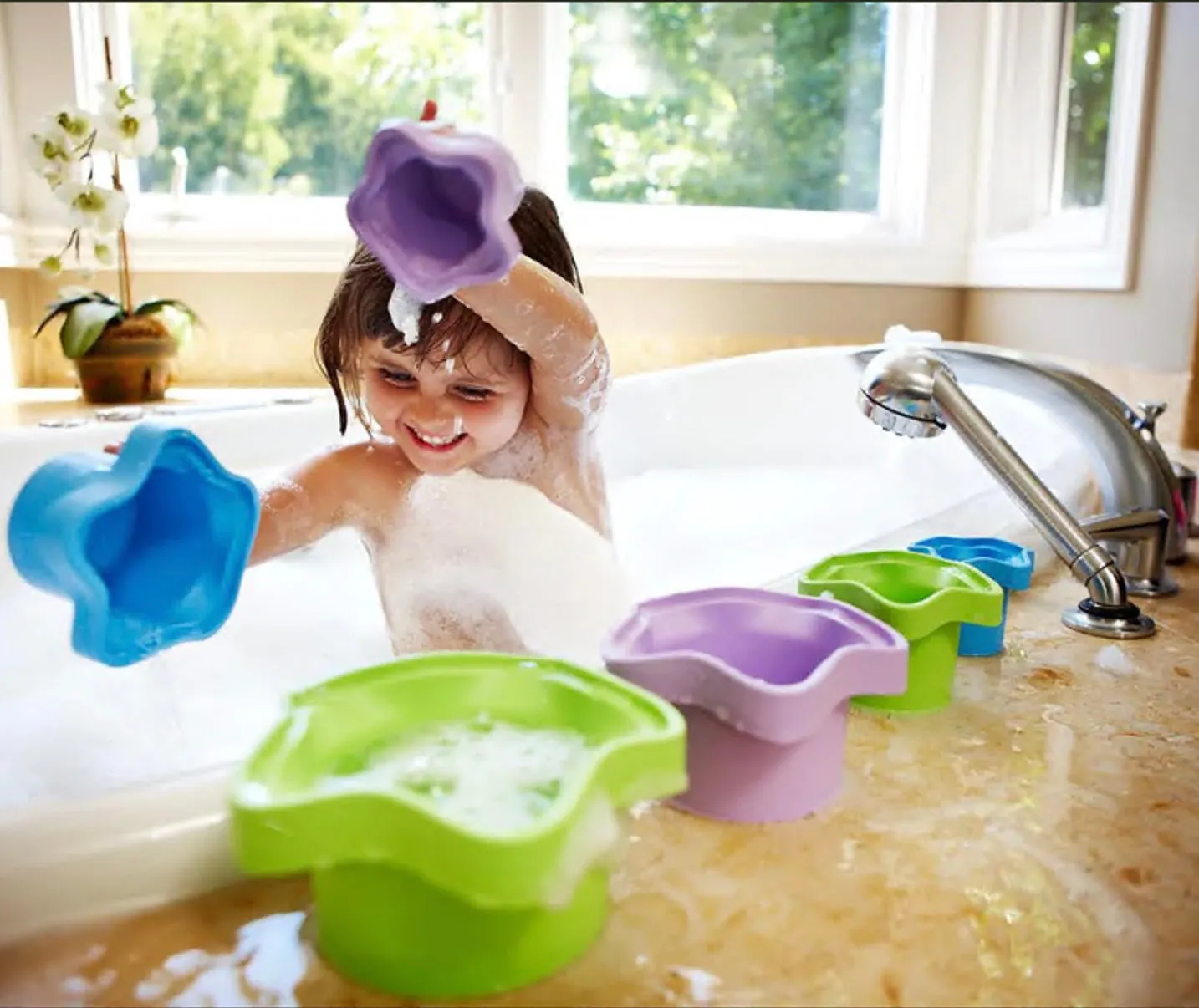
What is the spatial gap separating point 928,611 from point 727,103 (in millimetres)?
1860

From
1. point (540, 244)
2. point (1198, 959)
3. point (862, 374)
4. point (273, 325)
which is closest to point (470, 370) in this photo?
point (540, 244)

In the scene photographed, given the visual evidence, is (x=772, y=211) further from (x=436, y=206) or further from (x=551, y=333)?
(x=436, y=206)

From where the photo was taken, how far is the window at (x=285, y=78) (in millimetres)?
2085

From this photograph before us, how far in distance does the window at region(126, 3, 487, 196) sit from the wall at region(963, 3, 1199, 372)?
3.99ft

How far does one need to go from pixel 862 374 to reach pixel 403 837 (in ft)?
1.84

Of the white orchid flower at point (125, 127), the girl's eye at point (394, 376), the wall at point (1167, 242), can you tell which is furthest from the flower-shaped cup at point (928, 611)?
the white orchid flower at point (125, 127)

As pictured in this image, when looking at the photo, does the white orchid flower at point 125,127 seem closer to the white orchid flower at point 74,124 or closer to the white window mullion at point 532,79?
the white orchid flower at point 74,124

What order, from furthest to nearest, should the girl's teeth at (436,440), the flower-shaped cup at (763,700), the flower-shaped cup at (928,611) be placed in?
the girl's teeth at (436,440), the flower-shaped cup at (928,611), the flower-shaped cup at (763,700)

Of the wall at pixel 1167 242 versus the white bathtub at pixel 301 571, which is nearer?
the white bathtub at pixel 301 571

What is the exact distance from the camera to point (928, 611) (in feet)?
2.03

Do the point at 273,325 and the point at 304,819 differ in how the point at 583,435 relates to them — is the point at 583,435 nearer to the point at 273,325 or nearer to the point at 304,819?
the point at 304,819

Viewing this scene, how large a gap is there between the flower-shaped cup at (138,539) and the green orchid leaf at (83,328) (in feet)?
4.09

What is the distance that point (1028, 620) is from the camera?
2.77ft

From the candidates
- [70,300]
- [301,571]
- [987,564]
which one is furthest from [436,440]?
[70,300]
